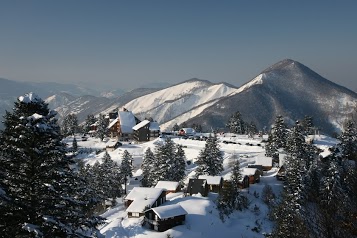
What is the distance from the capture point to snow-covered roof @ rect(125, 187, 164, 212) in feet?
162

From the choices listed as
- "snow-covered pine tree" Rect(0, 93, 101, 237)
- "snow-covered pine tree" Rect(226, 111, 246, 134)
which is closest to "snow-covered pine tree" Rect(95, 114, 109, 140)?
"snow-covered pine tree" Rect(226, 111, 246, 134)

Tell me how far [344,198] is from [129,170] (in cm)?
6153

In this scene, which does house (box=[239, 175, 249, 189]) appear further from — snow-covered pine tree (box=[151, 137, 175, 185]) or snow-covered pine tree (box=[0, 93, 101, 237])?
snow-covered pine tree (box=[0, 93, 101, 237])

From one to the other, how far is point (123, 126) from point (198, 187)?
61258 mm

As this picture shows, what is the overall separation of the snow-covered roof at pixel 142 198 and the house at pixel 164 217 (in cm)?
225

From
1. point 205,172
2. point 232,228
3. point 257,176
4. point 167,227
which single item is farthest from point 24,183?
point 257,176

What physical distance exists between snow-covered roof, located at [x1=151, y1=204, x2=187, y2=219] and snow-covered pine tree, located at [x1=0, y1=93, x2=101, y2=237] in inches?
1289

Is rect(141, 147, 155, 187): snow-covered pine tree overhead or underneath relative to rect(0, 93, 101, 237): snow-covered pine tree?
underneath

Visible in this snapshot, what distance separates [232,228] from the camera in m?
48.9

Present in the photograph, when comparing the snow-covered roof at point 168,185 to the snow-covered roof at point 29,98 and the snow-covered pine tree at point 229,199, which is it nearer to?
the snow-covered pine tree at point 229,199

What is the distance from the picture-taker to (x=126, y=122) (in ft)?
379

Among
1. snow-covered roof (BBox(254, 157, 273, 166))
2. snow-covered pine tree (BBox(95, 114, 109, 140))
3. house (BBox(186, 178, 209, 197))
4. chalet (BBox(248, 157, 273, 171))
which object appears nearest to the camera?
house (BBox(186, 178, 209, 197))

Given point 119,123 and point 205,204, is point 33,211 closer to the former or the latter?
point 205,204

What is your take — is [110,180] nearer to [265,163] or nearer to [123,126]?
[265,163]
